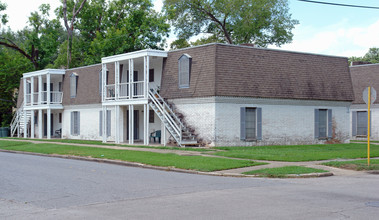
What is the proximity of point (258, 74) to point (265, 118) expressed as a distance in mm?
2698

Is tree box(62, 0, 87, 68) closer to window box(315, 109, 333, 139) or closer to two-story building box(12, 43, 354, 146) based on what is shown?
two-story building box(12, 43, 354, 146)

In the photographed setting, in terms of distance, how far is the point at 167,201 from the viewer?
35.0 ft

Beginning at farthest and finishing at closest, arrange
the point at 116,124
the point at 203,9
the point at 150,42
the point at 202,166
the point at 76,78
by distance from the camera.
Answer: the point at 203,9 → the point at 150,42 → the point at 76,78 → the point at 116,124 → the point at 202,166

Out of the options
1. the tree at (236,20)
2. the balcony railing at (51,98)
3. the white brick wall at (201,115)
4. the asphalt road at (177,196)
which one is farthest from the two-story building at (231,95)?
the tree at (236,20)

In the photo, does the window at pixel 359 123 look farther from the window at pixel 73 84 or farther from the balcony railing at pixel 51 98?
the balcony railing at pixel 51 98

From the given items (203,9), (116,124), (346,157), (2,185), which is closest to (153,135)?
(116,124)

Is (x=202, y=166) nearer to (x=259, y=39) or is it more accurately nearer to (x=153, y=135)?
(x=153, y=135)

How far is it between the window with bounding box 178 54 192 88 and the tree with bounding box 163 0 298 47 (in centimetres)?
2712

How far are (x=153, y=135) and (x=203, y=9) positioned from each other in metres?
30.3

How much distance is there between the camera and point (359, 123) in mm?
37000

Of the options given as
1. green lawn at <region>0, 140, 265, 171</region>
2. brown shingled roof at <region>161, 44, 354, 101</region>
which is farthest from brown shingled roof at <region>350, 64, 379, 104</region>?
green lawn at <region>0, 140, 265, 171</region>

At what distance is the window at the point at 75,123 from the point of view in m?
39.5

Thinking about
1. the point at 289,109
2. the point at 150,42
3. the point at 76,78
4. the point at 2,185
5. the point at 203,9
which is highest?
the point at 203,9

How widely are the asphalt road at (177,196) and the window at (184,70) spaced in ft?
41.3
